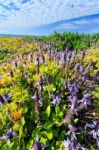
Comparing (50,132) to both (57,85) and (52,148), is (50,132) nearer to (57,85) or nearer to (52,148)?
(52,148)

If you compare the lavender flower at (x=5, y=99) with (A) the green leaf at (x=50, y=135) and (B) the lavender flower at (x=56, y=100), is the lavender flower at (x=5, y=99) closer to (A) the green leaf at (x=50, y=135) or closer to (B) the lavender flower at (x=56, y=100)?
(B) the lavender flower at (x=56, y=100)

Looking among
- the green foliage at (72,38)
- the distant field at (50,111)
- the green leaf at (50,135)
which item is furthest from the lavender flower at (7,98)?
the green foliage at (72,38)

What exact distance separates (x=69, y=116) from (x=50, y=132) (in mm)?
351

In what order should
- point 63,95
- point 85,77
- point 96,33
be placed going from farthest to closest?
point 96,33, point 85,77, point 63,95

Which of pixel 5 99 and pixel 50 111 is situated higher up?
pixel 5 99

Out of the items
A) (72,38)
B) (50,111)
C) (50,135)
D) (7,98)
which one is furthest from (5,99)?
(72,38)

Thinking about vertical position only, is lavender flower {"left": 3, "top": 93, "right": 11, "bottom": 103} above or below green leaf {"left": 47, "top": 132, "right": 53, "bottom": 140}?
above

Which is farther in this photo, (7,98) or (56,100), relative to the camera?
(56,100)

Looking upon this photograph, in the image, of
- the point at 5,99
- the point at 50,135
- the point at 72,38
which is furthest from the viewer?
the point at 72,38

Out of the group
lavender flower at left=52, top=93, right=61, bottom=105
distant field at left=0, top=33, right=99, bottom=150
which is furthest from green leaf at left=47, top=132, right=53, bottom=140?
lavender flower at left=52, top=93, right=61, bottom=105

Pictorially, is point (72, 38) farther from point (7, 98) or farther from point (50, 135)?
point (50, 135)

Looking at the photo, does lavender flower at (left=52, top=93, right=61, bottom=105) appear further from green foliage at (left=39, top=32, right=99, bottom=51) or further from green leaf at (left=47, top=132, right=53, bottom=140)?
green foliage at (left=39, top=32, right=99, bottom=51)

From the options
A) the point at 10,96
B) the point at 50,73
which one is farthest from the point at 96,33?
the point at 10,96

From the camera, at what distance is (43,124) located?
4578mm
